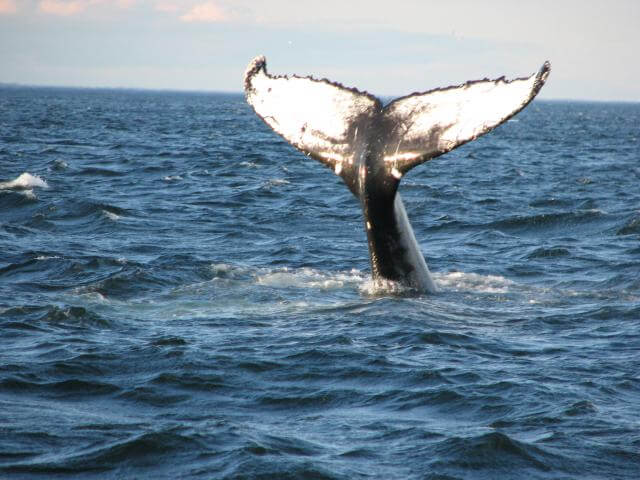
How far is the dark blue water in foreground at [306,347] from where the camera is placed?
6.56m

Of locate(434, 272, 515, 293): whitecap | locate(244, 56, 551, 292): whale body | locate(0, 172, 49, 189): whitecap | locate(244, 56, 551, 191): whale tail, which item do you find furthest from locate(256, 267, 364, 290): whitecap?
locate(0, 172, 49, 189): whitecap

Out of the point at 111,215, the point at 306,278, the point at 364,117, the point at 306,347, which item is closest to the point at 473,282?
the point at 306,278

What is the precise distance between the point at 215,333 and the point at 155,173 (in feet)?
59.9

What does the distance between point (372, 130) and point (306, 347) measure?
201cm

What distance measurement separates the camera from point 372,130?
9.28 m

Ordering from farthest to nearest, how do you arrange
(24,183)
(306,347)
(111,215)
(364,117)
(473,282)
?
1. (24,183)
2. (111,215)
3. (473,282)
4. (364,117)
5. (306,347)

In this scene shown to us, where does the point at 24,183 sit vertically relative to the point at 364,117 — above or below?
below

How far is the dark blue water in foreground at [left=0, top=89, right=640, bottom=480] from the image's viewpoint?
656 centimetres

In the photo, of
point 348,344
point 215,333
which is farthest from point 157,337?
point 348,344

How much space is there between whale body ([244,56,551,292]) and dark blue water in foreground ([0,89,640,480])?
1019 millimetres

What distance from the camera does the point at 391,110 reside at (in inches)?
365

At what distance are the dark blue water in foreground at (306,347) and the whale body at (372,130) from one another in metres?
1.02

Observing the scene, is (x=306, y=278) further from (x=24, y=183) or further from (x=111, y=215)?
(x=24, y=183)

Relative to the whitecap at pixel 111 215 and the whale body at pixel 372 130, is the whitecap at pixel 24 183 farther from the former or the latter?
the whale body at pixel 372 130
